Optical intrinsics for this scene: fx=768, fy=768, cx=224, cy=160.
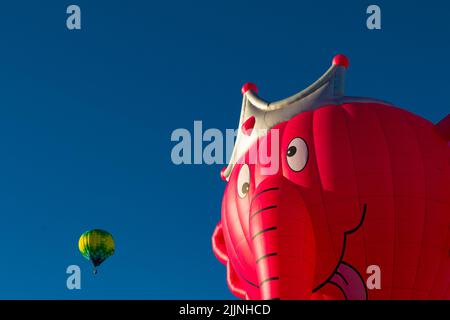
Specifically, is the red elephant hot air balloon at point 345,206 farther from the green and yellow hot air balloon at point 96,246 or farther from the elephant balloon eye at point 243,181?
the green and yellow hot air balloon at point 96,246

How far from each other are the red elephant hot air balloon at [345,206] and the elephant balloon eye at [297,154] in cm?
2

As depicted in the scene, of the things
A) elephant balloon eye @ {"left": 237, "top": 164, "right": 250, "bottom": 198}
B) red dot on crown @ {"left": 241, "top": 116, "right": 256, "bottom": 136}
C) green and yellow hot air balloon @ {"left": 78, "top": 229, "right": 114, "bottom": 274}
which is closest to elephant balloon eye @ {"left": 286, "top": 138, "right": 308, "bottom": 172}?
elephant balloon eye @ {"left": 237, "top": 164, "right": 250, "bottom": 198}

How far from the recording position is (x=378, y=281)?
1347cm

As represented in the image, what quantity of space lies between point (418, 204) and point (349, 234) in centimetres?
144

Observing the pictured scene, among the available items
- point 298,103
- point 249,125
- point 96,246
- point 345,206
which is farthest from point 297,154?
point 96,246

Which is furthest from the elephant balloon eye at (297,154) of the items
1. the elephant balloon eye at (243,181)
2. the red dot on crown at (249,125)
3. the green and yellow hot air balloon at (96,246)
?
the green and yellow hot air balloon at (96,246)

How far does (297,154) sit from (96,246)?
1581cm

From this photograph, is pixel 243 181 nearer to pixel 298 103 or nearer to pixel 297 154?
pixel 297 154

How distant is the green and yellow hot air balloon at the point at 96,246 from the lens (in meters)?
28.3

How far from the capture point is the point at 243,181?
1493 cm

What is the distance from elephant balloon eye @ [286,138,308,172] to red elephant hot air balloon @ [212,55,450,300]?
0.02m

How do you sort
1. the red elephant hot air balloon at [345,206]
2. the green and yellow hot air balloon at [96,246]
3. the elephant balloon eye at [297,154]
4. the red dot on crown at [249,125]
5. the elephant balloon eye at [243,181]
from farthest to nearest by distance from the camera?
1. the green and yellow hot air balloon at [96,246]
2. the red dot on crown at [249,125]
3. the elephant balloon eye at [243,181]
4. the elephant balloon eye at [297,154]
5. the red elephant hot air balloon at [345,206]

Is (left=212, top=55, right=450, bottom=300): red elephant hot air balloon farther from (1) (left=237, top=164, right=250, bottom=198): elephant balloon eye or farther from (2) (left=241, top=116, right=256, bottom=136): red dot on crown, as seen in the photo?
(2) (left=241, top=116, right=256, bottom=136): red dot on crown
